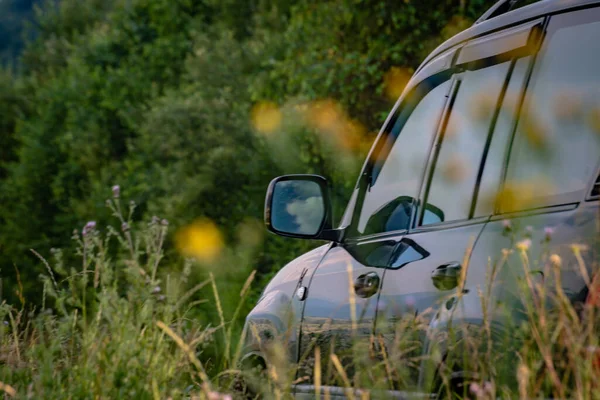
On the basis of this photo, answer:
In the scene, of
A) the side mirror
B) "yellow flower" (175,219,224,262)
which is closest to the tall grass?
the side mirror

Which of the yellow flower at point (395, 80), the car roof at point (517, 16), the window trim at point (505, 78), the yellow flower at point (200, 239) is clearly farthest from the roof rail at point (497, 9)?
the yellow flower at point (200, 239)

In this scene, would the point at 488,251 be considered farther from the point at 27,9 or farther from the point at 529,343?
the point at 27,9

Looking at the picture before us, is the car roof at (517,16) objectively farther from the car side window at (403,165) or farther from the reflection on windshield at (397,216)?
the reflection on windshield at (397,216)

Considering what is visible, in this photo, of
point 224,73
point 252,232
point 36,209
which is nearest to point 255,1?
point 224,73

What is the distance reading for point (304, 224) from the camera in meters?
4.82

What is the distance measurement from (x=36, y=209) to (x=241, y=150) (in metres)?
14.0

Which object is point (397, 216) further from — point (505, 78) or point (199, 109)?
point (199, 109)

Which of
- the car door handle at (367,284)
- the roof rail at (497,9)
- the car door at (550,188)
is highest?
the roof rail at (497,9)

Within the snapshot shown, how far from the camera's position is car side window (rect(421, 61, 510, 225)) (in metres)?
3.46

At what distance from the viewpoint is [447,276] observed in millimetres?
3262

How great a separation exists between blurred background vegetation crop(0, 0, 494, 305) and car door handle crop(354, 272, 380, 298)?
1879 mm

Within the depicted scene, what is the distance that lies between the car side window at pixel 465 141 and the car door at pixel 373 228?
0.51ft

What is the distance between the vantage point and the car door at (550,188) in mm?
2730

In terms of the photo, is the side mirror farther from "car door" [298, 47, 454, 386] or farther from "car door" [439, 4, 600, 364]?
"car door" [439, 4, 600, 364]
